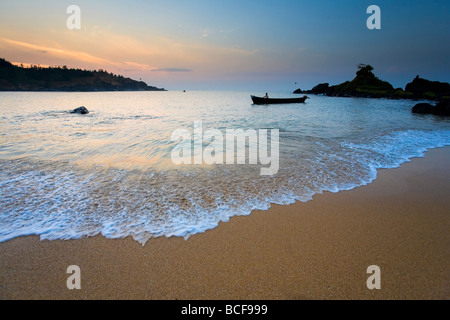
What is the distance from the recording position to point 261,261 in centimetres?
297

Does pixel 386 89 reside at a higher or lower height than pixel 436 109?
higher

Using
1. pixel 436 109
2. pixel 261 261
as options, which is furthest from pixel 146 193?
pixel 436 109

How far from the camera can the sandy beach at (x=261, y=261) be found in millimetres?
2525

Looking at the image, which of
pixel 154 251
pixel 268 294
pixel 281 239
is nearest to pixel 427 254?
pixel 281 239

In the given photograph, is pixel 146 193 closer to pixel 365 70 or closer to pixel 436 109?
pixel 436 109

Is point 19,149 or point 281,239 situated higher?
point 19,149

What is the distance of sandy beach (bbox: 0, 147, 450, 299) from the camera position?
2.53 metres

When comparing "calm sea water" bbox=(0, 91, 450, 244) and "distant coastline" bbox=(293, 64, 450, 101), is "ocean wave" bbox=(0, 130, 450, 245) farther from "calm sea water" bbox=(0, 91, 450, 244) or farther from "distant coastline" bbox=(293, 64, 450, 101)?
"distant coastline" bbox=(293, 64, 450, 101)

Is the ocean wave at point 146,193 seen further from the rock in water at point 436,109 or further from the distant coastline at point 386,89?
the distant coastline at point 386,89

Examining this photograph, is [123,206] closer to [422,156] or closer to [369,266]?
[369,266]

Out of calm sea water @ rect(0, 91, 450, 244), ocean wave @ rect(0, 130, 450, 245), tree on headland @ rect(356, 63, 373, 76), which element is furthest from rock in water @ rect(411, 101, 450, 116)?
tree on headland @ rect(356, 63, 373, 76)
